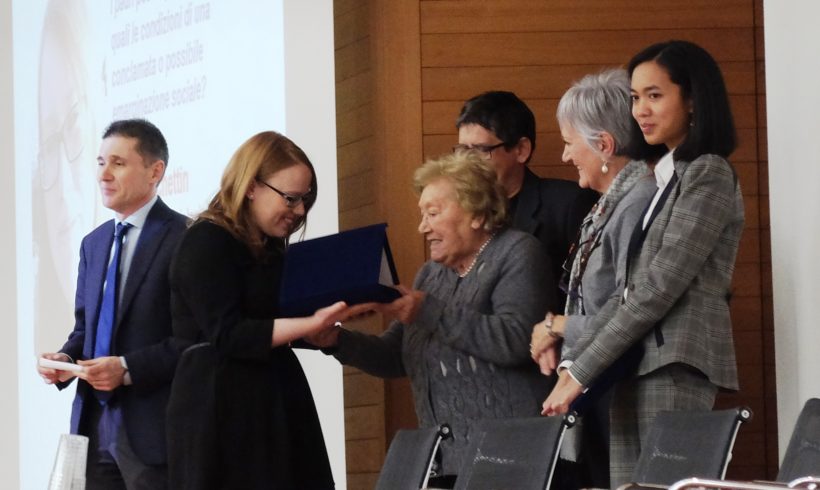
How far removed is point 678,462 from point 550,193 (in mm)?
1536

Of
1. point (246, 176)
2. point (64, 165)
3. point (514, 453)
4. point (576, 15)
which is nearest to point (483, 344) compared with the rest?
point (514, 453)

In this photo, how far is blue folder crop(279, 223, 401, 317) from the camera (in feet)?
12.6

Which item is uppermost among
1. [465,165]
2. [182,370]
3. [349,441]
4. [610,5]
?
[610,5]

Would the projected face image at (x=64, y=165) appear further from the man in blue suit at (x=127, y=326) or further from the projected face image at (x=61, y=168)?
the man in blue suit at (x=127, y=326)

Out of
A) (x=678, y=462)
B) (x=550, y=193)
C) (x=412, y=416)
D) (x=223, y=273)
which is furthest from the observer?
(x=412, y=416)

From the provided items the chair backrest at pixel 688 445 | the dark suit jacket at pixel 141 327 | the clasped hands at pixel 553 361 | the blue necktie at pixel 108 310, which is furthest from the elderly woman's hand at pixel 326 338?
the chair backrest at pixel 688 445

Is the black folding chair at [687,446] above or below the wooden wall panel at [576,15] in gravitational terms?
below

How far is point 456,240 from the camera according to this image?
402 cm

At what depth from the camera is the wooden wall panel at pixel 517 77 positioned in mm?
5066

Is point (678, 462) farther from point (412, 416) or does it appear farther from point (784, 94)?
point (412, 416)

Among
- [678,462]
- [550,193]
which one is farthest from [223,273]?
[678,462]

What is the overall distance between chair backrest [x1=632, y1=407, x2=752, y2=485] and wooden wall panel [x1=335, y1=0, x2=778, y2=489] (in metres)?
1.98

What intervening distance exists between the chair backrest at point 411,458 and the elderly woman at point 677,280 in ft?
1.01

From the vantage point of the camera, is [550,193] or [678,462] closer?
[678,462]
